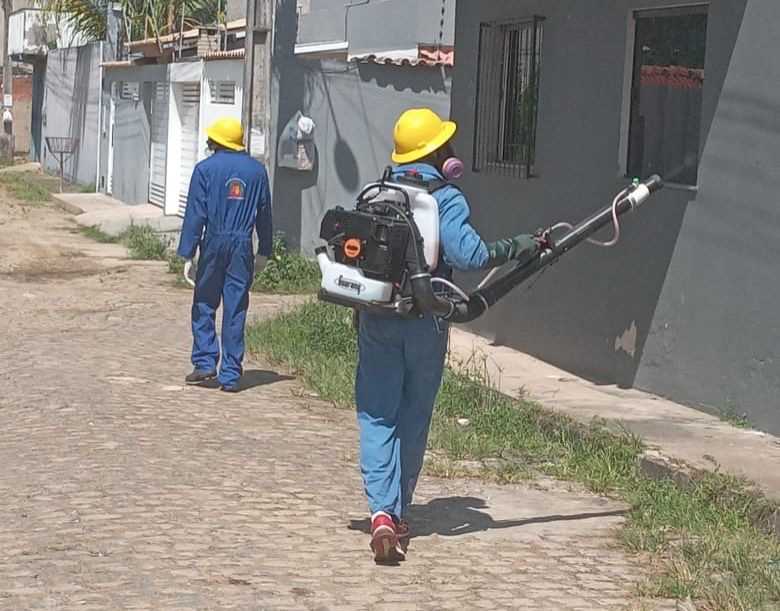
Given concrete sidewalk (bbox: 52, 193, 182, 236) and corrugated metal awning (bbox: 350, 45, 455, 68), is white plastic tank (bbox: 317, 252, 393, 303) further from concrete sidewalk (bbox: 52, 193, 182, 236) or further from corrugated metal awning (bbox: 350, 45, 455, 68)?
concrete sidewalk (bbox: 52, 193, 182, 236)

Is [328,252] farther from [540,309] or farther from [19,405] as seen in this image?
[540,309]

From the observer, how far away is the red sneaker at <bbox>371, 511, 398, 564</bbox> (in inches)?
234

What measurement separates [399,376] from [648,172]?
403 cm

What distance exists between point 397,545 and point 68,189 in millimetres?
26389

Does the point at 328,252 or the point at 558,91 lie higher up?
the point at 558,91

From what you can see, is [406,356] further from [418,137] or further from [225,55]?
[225,55]

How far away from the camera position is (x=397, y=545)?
6.00 m

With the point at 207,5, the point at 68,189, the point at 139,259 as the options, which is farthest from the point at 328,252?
the point at 68,189

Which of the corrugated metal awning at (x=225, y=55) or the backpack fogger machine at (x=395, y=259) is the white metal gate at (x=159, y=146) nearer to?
the corrugated metal awning at (x=225, y=55)

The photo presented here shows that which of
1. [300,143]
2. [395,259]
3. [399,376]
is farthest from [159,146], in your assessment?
[395,259]

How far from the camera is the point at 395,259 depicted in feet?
19.1

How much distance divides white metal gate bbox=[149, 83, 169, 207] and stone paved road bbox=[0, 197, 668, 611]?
14408mm

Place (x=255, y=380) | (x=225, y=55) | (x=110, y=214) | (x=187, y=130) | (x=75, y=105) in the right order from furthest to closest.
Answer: (x=75, y=105) < (x=110, y=214) < (x=187, y=130) < (x=225, y=55) < (x=255, y=380)

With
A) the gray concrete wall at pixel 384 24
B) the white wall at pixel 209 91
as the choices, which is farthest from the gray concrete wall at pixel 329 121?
the white wall at pixel 209 91
